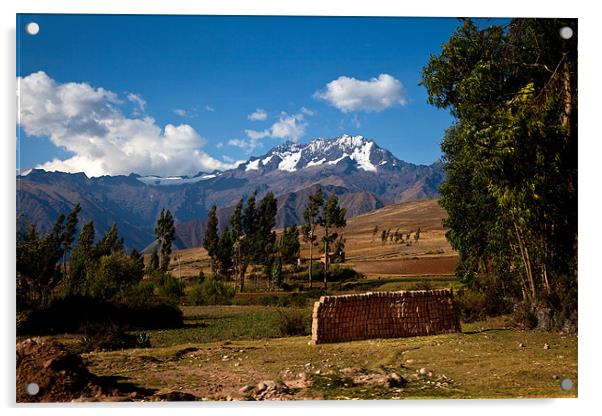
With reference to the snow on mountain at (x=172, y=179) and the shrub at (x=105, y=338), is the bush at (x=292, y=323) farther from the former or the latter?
the snow on mountain at (x=172, y=179)

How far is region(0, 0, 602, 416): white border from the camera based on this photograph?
6219mm

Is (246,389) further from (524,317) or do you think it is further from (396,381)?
(524,317)

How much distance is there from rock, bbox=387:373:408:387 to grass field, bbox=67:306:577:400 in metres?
0.06

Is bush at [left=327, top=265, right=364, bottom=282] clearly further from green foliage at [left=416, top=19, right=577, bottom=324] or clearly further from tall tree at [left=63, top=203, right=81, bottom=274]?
tall tree at [left=63, top=203, right=81, bottom=274]

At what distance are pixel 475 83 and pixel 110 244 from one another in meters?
5.77

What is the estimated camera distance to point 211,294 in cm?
1059

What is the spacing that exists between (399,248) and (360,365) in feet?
32.8

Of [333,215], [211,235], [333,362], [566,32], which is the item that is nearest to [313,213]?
[333,215]

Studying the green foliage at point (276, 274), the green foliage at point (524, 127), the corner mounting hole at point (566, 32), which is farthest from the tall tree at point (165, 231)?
the corner mounting hole at point (566, 32)

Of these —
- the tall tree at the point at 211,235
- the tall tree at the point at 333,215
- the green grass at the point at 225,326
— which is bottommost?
the green grass at the point at 225,326

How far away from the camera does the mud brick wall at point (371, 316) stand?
292 inches

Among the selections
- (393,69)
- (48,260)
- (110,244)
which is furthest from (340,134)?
(48,260)

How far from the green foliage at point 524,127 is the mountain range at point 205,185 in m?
0.99
